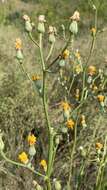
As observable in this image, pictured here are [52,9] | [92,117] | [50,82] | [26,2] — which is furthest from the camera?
[26,2]

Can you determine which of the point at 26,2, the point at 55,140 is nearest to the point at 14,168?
the point at 55,140

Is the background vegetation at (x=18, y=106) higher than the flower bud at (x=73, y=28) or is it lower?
lower

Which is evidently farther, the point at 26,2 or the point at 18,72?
the point at 26,2

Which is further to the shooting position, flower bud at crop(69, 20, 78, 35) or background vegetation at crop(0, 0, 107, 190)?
background vegetation at crop(0, 0, 107, 190)

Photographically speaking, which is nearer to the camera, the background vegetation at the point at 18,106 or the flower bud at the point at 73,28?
the flower bud at the point at 73,28

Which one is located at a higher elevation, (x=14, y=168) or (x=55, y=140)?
(x=55, y=140)

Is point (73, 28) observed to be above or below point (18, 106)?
above

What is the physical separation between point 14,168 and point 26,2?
1367 centimetres

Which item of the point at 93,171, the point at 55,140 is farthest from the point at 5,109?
the point at 55,140

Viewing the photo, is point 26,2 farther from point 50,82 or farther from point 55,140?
point 55,140

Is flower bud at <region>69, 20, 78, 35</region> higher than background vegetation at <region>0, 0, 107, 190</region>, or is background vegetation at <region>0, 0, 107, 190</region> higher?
flower bud at <region>69, 20, 78, 35</region>

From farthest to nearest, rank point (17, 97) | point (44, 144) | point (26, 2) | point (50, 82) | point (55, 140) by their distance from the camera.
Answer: point (26, 2) < point (50, 82) < point (17, 97) < point (44, 144) < point (55, 140)

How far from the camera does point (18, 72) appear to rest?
5473mm

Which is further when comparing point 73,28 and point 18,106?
point 18,106
